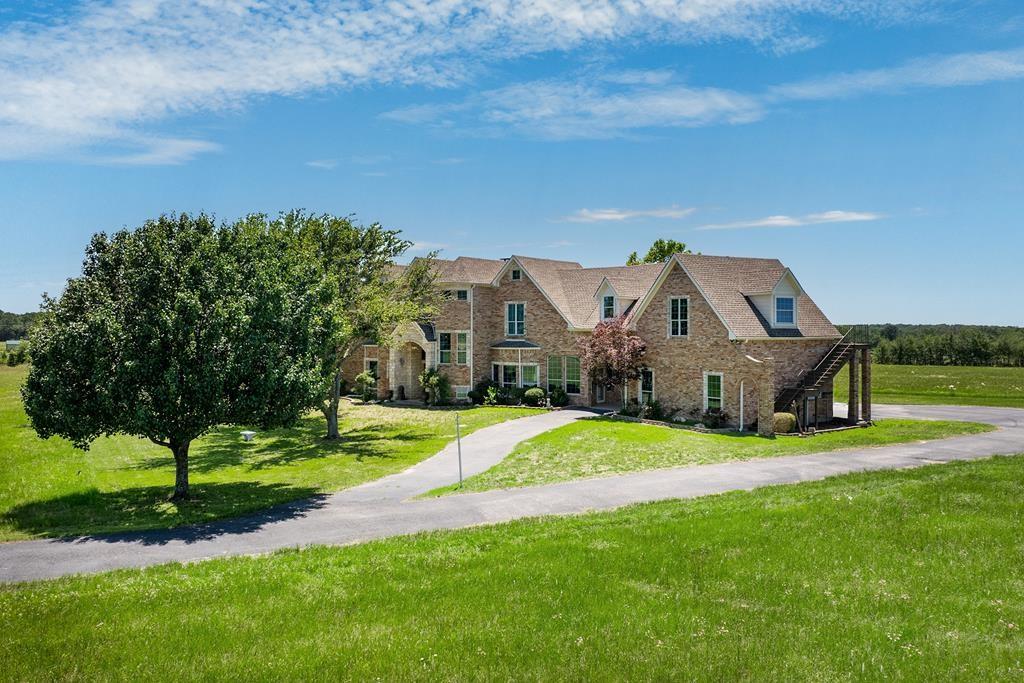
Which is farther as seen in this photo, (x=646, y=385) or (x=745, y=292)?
(x=646, y=385)

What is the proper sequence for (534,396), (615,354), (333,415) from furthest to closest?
(534,396)
(615,354)
(333,415)

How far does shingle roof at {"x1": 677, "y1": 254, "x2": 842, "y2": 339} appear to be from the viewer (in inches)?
1394

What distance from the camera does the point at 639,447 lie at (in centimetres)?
2886

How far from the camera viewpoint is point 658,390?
38312 mm

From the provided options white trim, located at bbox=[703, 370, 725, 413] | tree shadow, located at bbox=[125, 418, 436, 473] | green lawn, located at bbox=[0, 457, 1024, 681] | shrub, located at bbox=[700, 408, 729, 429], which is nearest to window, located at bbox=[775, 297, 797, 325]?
white trim, located at bbox=[703, 370, 725, 413]

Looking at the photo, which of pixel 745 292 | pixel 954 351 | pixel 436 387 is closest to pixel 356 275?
pixel 436 387

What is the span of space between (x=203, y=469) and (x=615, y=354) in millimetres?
21020

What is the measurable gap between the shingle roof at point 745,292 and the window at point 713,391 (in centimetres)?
264

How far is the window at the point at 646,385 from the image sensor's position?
Answer: 127 feet

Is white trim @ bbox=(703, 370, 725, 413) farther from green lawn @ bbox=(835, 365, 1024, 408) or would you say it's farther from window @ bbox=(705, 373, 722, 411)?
green lawn @ bbox=(835, 365, 1024, 408)

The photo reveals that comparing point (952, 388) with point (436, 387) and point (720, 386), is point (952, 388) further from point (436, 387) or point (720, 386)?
point (436, 387)

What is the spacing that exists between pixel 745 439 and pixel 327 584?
23.7m

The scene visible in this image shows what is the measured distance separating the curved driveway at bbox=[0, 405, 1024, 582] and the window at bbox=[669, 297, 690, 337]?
36.7ft

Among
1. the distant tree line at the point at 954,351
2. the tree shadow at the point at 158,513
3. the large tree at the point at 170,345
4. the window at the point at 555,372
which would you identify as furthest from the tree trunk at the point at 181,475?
the distant tree line at the point at 954,351
